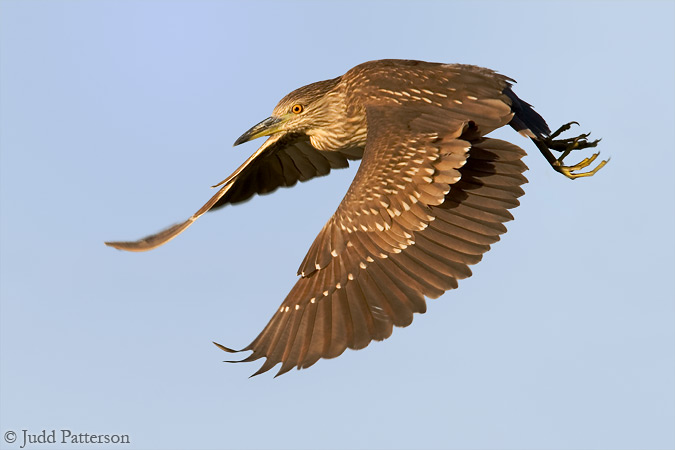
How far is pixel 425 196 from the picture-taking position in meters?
7.84

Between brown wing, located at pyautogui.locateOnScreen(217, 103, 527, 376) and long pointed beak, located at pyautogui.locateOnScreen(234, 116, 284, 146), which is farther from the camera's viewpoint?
long pointed beak, located at pyautogui.locateOnScreen(234, 116, 284, 146)

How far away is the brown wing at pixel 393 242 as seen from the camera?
766cm

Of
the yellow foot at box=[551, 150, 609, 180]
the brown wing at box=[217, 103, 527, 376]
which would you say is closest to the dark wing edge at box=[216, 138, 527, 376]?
the brown wing at box=[217, 103, 527, 376]

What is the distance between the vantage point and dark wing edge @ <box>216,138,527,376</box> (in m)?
7.61

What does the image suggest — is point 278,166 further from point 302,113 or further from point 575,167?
point 575,167

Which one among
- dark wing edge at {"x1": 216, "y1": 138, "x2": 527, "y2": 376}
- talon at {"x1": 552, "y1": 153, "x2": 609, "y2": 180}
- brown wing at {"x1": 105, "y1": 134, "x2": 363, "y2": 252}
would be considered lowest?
dark wing edge at {"x1": 216, "y1": 138, "x2": 527, "y2": 376}

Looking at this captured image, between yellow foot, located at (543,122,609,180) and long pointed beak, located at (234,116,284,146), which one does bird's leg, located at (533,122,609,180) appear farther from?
long pointed beak, located at (234,116,284,146)

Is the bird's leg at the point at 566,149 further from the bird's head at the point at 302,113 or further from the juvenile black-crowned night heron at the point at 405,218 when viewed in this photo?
the bird's head at the point at 302,113

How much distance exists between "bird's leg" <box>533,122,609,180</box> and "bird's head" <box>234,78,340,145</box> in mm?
1938

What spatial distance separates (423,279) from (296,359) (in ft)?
3.67

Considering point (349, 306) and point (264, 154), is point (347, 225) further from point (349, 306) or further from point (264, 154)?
point (264, 154)

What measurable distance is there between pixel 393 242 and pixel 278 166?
2.88m

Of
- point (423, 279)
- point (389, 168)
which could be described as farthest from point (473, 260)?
point (389, 168)

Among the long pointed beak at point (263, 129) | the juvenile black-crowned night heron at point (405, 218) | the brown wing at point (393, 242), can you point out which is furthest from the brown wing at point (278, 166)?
the brown wing at point (393, 242)
